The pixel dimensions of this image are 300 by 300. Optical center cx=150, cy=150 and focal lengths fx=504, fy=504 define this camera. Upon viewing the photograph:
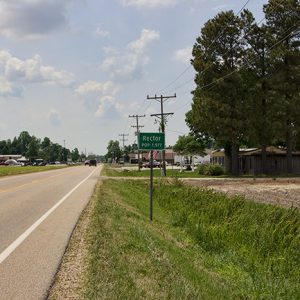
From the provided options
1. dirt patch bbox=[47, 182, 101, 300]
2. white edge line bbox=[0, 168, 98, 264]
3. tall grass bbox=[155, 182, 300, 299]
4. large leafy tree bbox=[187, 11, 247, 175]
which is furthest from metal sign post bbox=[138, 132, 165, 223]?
large leafy tree bbox=[187, 11, 247, 175]

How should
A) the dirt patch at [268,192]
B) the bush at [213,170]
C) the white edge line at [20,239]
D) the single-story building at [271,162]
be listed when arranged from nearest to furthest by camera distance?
the white edge line at [20,239], the dirt patch at [268,192], the single-story building at [271,162], the bush at [213,170]

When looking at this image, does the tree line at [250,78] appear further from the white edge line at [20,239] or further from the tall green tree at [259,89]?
the white edge line at [20,239]

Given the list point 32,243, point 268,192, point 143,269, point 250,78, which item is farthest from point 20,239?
point 250,78

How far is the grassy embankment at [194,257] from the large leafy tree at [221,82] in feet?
128

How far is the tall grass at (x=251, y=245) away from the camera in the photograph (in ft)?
26.3

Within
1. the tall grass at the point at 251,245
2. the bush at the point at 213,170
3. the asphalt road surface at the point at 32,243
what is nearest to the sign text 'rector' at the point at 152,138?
the tall grass at the point at 251,245

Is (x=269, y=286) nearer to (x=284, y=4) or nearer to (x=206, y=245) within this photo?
(x=206, y=245)

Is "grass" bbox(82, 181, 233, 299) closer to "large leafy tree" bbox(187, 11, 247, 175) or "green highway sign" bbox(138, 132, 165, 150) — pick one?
"green highway sign" bbox(138, 132, 165, 150)

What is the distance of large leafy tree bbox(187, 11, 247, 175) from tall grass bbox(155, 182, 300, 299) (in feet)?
118

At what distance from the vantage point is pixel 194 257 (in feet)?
33.0

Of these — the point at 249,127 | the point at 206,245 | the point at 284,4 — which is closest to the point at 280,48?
the point at 284,4

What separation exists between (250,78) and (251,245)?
48427mm

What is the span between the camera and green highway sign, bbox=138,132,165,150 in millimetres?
14781

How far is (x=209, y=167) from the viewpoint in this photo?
213ft
